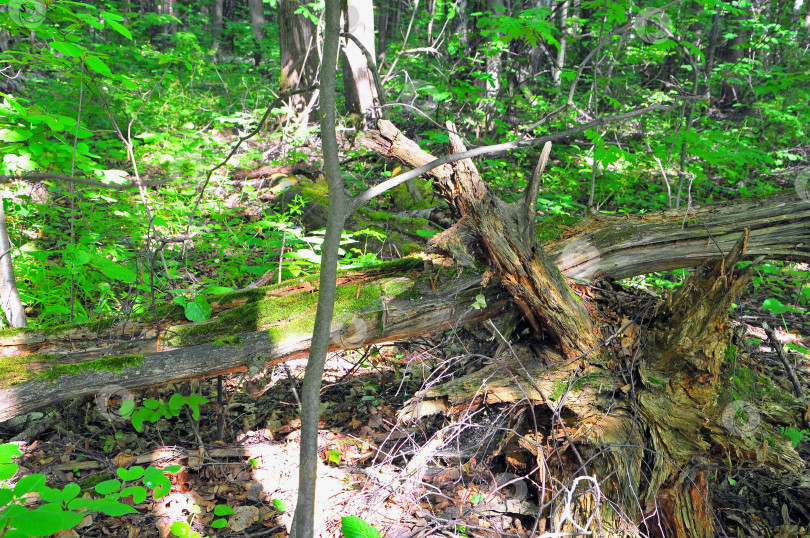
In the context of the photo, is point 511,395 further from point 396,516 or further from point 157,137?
point 157,137

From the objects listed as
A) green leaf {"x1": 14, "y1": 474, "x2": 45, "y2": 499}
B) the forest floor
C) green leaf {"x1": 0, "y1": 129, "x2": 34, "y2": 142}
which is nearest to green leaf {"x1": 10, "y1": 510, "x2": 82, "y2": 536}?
green leaf {"x1": 14, "y1": 474, "x2": 45, "y2": 499}

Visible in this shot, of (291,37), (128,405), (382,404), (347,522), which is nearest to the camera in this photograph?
(347,522)

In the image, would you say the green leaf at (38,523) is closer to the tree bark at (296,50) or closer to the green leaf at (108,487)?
the green leaf at (108,487)

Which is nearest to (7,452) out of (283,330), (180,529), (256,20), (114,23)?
(180,529)

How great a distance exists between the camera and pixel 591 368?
266 cm

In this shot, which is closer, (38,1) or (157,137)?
(38,1)

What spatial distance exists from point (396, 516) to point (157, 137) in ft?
11.5

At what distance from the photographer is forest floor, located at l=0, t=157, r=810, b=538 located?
2422mm

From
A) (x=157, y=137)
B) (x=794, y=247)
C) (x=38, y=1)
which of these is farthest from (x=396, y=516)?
(x=157, y=137)

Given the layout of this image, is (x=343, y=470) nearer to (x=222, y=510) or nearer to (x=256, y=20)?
(x=222, y=510)

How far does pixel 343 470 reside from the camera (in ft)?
8.95

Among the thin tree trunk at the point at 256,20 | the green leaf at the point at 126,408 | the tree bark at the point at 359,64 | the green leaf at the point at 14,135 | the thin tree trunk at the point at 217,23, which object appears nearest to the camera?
the green leaf at the point at 126,408

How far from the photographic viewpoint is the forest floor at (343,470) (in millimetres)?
2422

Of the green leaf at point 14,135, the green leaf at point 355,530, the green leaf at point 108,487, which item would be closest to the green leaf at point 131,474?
the green leaf at point 108,487
